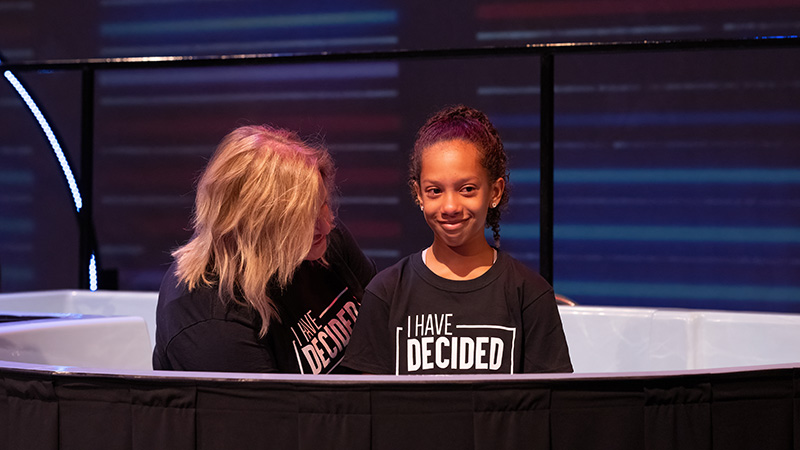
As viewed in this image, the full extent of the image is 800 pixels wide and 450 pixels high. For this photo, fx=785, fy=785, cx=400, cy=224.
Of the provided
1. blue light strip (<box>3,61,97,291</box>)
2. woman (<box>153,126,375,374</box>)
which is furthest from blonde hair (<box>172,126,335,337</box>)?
blue light strip (<box>3,61,97,291</box>)

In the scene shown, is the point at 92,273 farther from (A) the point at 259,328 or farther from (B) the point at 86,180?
(A) the point at 259,328

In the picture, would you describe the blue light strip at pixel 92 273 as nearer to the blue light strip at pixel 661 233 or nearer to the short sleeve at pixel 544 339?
the short sleeve at pixel 544 339

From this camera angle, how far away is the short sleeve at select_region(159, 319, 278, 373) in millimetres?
1206

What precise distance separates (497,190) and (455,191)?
0.36ft

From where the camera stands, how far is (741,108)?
3.63m

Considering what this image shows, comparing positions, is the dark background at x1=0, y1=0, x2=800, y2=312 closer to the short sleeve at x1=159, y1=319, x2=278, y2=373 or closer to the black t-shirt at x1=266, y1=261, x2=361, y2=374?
the black t-shirt at x1=266, y1=261, x2=361, y2=374

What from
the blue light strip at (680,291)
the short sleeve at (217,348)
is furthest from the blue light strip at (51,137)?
the blue light strip at (680,291)

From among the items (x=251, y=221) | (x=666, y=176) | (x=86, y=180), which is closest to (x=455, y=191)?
(x=251, y=221)

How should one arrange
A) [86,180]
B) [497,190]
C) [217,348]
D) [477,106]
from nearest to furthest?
[217,348]
[497,190]
[86,180]
[477,106]

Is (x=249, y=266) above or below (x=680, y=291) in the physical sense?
above

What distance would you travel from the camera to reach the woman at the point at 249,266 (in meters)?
1.22

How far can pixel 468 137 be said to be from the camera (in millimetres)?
1278

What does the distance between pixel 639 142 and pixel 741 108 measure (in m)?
0.48

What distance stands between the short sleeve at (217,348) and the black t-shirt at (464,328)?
0.16m
